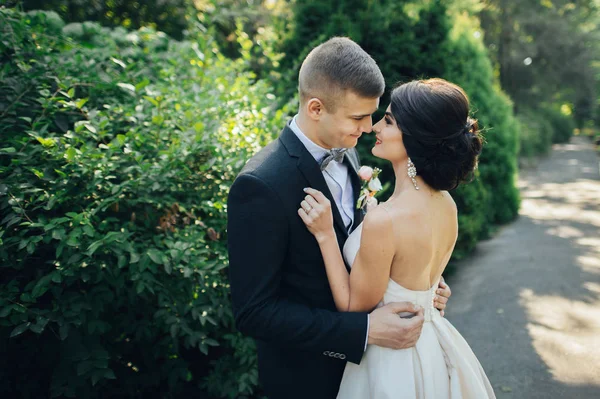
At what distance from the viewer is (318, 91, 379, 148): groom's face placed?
2242 mm

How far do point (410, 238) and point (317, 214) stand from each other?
0.42m

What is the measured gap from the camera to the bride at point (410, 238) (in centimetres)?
211

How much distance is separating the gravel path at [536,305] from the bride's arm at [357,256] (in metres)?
Answer: 2.18

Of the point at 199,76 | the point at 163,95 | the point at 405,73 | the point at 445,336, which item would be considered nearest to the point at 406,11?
the point at 405,73

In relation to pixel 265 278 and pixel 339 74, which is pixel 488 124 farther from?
pixel 265 278

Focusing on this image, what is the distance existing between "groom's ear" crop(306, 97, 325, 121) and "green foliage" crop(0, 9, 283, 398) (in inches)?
46.1

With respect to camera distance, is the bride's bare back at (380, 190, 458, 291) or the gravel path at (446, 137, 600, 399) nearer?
the bride's bare back at (380, 190, 458, 291)

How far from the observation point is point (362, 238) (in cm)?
210

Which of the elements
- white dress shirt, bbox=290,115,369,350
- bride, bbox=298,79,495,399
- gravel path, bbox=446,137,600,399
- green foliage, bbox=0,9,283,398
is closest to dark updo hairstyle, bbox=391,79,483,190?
bride, bbox=298,79,495,399

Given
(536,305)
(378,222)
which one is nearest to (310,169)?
(378,222)

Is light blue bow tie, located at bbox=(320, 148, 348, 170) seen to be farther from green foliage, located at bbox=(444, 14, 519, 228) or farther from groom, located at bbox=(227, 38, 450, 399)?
green foliage, located at bbox=(444, 14, 519, 228)

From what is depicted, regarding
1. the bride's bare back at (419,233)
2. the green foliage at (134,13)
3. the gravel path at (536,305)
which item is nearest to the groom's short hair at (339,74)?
the bride's bare back at (419,233)

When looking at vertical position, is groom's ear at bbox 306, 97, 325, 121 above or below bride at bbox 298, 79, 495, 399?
above

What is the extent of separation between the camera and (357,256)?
213 cm
